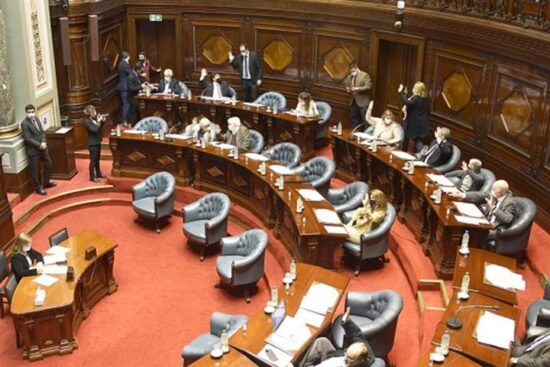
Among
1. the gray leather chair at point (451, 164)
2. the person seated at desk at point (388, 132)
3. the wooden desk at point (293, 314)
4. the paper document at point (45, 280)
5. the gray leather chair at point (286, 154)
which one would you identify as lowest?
the paper document at point (45, 280)

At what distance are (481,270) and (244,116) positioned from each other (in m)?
7.21

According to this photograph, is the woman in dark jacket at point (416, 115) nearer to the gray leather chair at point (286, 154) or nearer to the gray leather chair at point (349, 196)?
the gray leather chair at point (286, 154)

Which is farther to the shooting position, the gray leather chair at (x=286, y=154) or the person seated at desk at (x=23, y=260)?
the gray leather chair at (x=286, y=154)

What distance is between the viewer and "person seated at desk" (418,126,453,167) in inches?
→ 385

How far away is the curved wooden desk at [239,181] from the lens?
26.6 feet

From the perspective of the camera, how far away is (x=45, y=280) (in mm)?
7898

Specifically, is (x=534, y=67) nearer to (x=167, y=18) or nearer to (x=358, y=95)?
(x=358, y=95)

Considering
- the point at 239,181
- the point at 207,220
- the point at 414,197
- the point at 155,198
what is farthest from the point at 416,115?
the point at 155,198

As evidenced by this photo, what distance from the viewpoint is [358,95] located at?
12.7 m

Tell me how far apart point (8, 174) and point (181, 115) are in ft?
13.4

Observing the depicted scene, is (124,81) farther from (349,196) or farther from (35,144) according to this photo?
(349,196)

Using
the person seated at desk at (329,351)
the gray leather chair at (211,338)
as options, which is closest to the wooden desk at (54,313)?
the gray leather chair at (211,338)

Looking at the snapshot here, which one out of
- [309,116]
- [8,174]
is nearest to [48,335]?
[8,174]

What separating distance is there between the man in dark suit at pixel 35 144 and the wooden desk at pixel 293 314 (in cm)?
572
